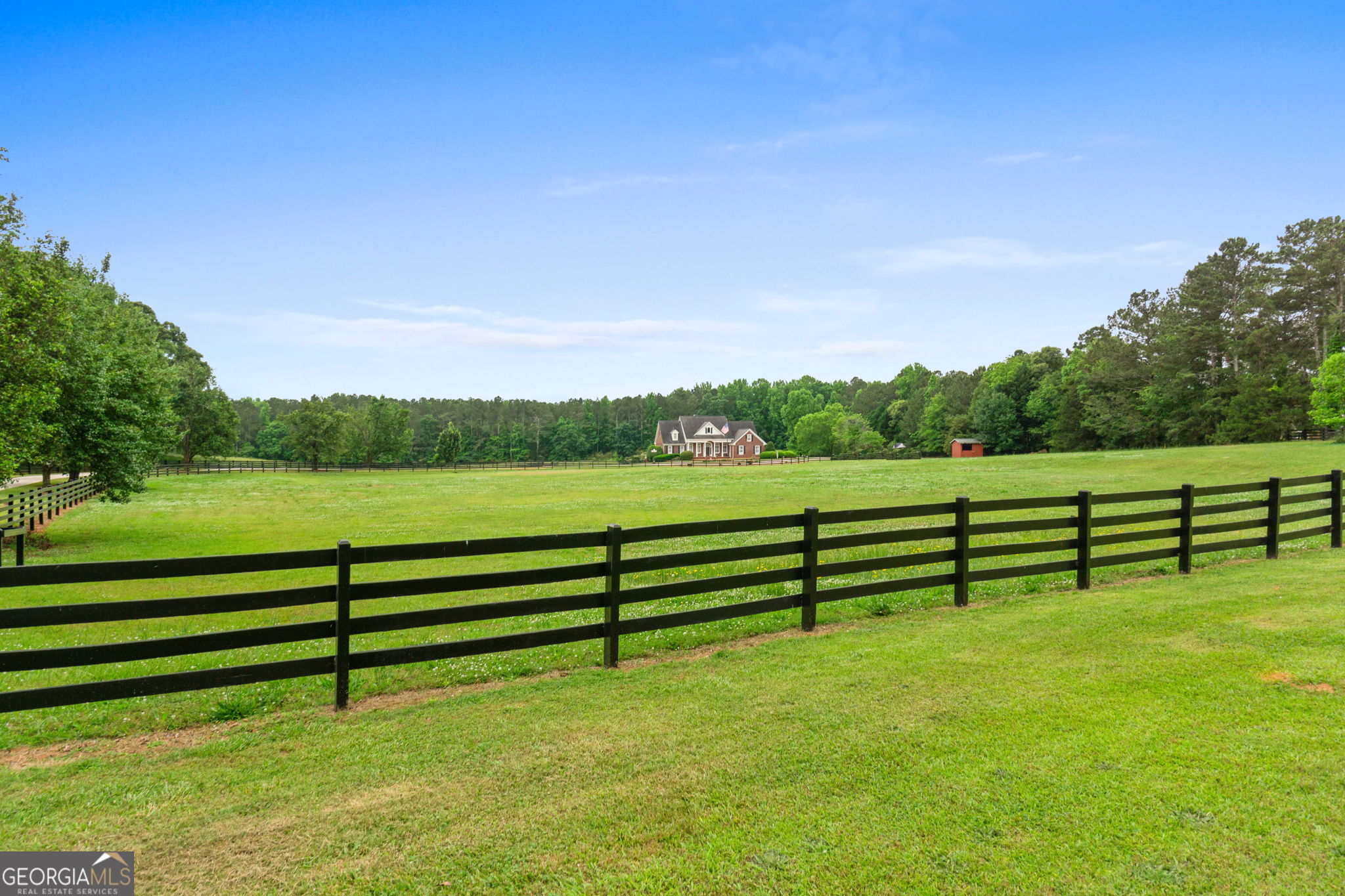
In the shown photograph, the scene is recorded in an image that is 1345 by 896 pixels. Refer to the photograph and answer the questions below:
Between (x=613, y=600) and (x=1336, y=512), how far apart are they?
15272mm

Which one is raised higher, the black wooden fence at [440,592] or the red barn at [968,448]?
the red barn at [968,448]

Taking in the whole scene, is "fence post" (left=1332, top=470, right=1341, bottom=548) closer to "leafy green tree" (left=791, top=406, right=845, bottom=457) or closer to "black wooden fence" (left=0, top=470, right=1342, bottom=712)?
"black wooden fence" (left=0, top=470, right=1342, bottom=712)

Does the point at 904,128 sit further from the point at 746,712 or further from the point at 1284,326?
the point at 1284,326

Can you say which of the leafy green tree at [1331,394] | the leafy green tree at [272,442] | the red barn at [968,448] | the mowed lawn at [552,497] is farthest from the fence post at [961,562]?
the leafy green tree at [272,442]

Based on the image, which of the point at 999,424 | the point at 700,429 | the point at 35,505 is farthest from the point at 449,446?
the point at 999,424

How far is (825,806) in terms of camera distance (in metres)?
3.77

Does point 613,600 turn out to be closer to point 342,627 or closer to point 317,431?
point 342,627

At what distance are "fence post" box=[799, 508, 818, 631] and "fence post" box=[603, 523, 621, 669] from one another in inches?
94.5

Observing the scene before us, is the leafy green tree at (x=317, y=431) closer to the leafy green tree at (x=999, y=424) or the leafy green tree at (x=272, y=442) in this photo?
the leafy green tree at (x=272, y=442)

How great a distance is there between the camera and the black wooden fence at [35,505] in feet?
64.4

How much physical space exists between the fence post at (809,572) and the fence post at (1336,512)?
12364 mm

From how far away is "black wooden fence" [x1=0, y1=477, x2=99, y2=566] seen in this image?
19.6 metres

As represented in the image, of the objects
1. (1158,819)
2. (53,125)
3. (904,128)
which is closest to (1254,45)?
(904,128)

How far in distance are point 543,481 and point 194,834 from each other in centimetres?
4858
